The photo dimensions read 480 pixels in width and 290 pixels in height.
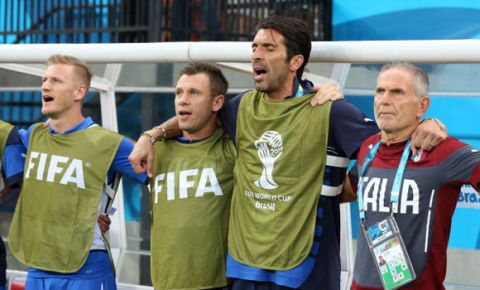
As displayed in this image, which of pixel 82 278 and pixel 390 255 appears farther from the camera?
pixel 82 278

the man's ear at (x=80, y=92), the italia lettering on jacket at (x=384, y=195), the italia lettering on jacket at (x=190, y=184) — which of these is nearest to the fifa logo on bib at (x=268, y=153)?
the italia lettering on jacket at (x=190, y=184)

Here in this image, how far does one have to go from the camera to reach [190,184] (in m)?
4.90

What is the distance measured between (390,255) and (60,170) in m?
1.96

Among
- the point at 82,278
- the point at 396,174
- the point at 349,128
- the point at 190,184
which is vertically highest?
the point at 349,128

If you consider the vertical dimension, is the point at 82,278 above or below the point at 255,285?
below

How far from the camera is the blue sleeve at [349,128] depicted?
4.45m

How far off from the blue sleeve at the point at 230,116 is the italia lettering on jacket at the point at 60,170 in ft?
2.79

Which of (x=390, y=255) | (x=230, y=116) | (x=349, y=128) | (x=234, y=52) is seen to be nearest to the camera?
(x=390, y=255)

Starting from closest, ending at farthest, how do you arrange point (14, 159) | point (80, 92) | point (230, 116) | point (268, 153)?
point (268, 153) → point (230, 116) → point (80, 92) → point (14, 159)

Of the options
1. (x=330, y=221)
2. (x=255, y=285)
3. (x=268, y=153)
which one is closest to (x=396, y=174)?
(x=330, y=221)

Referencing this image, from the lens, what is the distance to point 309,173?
14.9 feet

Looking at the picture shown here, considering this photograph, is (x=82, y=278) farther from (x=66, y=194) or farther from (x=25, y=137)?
(x=25, y=137)

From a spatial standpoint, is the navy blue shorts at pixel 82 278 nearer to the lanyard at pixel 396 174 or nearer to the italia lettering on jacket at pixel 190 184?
the italia lettering on jacket at pixel 190 184

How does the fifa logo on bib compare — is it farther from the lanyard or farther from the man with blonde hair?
the man with blonde hair
